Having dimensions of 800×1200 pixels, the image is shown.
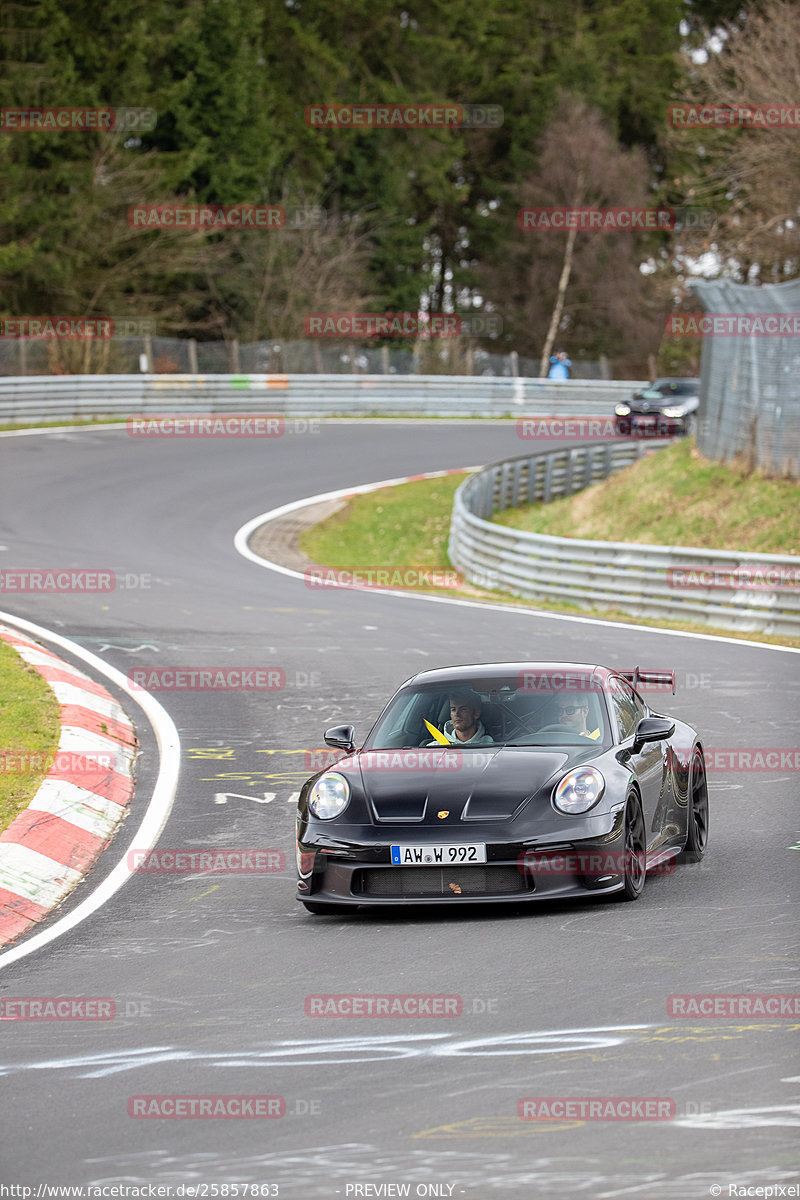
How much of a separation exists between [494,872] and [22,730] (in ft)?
17.5

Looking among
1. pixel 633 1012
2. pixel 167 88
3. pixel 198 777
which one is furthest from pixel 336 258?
pixel 633 1012

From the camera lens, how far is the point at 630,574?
860 inches

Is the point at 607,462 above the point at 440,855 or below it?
below

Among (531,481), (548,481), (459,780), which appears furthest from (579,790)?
(548,481)

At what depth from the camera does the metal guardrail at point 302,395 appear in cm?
4153

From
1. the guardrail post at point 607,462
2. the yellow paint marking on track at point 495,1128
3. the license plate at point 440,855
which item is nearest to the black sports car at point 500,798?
the license plate at point 440,855

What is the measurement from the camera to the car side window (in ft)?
29.2

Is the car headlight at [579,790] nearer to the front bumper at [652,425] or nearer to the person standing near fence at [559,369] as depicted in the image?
the front bumper at [652,425]

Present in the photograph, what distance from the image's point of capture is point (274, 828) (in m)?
9.98

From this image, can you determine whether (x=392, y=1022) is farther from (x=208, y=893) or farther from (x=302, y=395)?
(x=302, y=395)

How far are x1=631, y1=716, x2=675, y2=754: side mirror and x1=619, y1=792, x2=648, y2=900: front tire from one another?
14.9 inches

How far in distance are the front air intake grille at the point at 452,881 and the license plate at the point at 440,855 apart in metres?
0.03

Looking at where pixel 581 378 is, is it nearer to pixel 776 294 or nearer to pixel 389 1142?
pixel 776 294

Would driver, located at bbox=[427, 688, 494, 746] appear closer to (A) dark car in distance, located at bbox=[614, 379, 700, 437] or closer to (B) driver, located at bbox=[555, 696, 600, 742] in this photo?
(B) driver, located at bbox=[555, 696, 600, 742]
